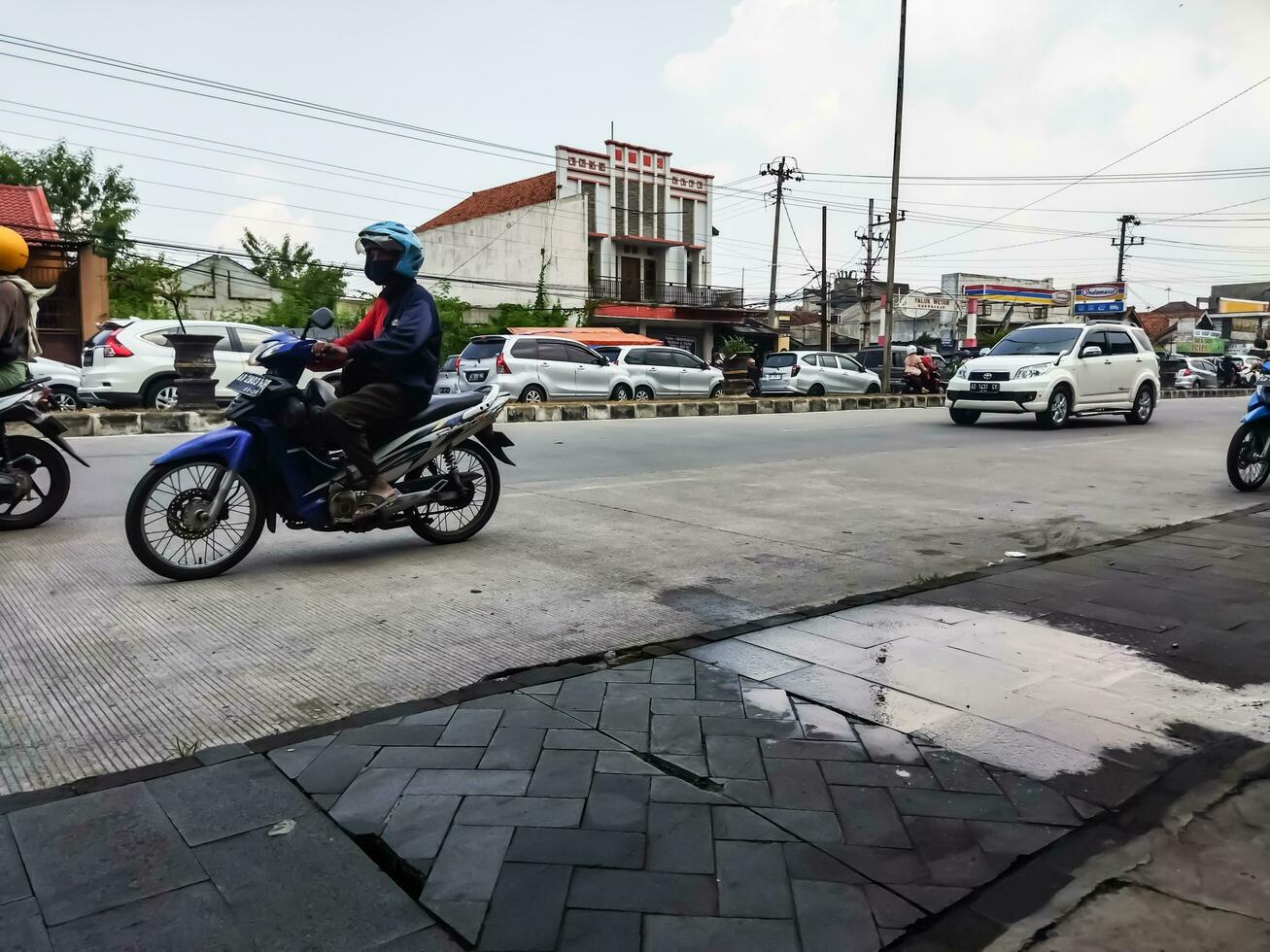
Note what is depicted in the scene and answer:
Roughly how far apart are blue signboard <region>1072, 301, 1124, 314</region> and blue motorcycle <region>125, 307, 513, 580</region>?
55.9 meters

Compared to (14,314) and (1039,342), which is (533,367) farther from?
(14,314)

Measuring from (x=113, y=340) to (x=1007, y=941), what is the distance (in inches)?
604

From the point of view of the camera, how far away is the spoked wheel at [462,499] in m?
5.49

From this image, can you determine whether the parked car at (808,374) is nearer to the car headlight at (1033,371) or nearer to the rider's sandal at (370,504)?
the car headlight at (1033,371)

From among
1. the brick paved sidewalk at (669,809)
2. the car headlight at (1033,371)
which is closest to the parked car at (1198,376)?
the car headlight at (1033,371)

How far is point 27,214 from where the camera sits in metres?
24.7

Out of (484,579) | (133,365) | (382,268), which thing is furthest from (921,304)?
(484,579)

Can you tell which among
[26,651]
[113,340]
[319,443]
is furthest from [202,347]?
[26,651]

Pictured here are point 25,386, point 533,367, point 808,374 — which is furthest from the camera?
point 808,374

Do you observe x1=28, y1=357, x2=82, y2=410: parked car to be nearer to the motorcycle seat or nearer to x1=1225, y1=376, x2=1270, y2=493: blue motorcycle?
the motorcycle seat

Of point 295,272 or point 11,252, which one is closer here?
point 11,252

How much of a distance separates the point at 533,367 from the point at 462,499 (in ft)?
42.4

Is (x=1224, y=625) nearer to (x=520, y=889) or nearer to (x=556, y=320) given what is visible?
(x=520, y=889)

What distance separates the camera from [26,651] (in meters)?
3.48
